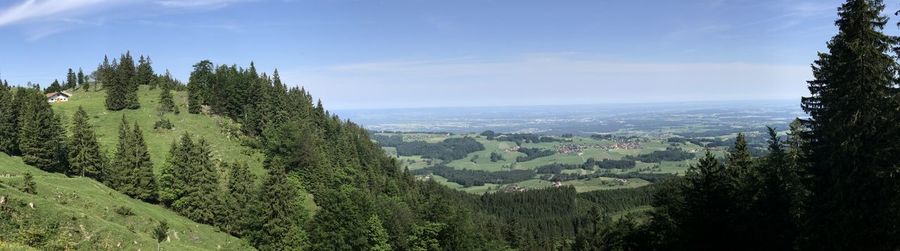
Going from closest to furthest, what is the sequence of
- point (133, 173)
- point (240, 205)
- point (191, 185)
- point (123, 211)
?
point (123, 211) < point (240, 205) < point (133, 173) < point (191, 185)

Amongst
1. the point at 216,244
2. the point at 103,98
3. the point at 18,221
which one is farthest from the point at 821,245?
the point at 103,98

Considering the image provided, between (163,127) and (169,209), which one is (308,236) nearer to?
(169,209)

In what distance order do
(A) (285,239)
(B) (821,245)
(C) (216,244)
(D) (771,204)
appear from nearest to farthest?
(B) (821,245) < (D) (771,204) < (C) (216,244) < (A) (285,239)

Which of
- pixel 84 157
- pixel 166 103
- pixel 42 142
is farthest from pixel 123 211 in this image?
pixel 166 103

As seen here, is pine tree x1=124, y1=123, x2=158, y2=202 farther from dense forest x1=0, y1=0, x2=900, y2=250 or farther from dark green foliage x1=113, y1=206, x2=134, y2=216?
dark green foliage x1=113, y1=206, x2=134, y2=216

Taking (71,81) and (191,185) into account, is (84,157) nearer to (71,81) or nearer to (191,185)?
(191,185)

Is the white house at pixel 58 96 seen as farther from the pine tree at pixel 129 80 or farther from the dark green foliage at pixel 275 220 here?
the dark green foliage at pixel 275 220
